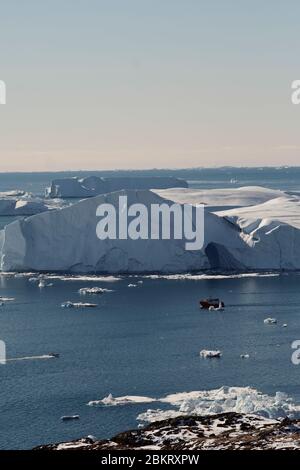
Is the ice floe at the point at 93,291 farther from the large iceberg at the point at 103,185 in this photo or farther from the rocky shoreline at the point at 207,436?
the large iceberg at the point at 103,185

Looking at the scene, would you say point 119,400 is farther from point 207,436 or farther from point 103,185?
point 103,185

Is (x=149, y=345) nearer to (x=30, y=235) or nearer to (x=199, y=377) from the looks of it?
(x=199, y=377)

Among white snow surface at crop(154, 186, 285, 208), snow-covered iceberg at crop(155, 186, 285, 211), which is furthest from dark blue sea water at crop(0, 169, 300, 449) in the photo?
white snow surface at crop(154, 186, 285, 208)

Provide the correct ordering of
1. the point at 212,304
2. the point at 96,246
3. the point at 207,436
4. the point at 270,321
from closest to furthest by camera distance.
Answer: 1. the point at 207,436
2. the point at 270,321
3. the point at 212,304
4. the point at 96,246

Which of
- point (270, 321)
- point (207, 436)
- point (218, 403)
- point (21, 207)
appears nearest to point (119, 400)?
point (218, 403)

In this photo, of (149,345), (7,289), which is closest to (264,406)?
(149,345)

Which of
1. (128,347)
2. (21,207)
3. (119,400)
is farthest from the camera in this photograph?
(21,207)
